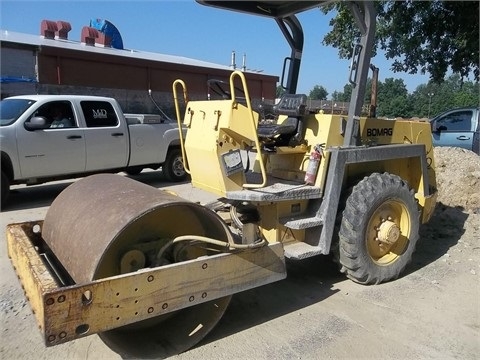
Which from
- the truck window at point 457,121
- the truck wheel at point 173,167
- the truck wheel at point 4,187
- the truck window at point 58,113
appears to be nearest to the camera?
the truck wheel at point 4,187

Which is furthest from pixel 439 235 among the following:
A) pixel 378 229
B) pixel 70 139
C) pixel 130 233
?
pixel 70 139

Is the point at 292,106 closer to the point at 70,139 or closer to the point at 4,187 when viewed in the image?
the point at 70,139

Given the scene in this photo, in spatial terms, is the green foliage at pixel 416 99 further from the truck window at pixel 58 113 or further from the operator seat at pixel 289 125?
the operator seat at pixel 289 125

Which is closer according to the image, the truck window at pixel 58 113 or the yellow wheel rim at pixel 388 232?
the yellow wheel rim at pixel 388 232

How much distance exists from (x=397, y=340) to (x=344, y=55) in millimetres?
10477

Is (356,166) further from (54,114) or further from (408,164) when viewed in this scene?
(54,114)

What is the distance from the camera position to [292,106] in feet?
14.7

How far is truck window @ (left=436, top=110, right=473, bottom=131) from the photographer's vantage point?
1105cm

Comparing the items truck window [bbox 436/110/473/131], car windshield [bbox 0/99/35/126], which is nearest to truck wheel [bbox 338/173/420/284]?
car windshield [bbox 0/99/35/126]

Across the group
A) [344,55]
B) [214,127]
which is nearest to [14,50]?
[344,55]

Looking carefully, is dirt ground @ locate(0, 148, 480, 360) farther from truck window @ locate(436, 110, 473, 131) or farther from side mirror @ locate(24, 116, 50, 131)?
truck window @ locate(436, 110, 473, 131)

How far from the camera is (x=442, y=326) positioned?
12.5 ft

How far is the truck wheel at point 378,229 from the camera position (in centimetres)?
425

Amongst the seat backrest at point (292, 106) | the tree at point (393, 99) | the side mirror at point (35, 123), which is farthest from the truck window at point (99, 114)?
the tree at point (393, 99)
